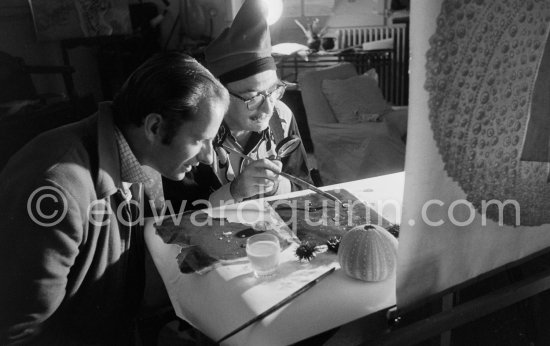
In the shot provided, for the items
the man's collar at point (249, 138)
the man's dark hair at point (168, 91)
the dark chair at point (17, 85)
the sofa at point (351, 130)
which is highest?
the man's dark hair at point (168, 91)

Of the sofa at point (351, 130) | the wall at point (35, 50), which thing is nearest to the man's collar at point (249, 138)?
the sofa at point (351, 130)

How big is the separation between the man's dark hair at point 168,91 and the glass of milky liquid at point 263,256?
0.31 meters

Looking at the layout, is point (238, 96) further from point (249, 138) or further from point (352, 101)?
point (352, 101)

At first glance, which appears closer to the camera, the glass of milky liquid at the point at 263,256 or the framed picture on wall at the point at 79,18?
the glass of milky liquid at the point at 263,256

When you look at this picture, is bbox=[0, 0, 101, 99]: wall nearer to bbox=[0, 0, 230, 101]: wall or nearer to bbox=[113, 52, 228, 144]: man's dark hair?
bbox=[0, 0, 230, 101]: wall

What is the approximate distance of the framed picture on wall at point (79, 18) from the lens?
4844 mm

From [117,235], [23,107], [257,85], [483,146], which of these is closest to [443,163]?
[483,146]

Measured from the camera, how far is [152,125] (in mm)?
1146

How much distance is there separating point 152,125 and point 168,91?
0.29 feet

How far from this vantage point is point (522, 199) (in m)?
0.88

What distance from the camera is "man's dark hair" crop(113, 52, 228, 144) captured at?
3.66 ft

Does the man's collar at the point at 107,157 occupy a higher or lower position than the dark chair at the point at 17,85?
higher

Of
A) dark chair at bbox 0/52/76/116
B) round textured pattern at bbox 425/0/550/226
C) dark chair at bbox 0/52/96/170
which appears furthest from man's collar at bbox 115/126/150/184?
dark chair at bbox 0/52/76/116

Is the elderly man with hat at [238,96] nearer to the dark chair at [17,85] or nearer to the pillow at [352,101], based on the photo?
the pillow at [352,101]
